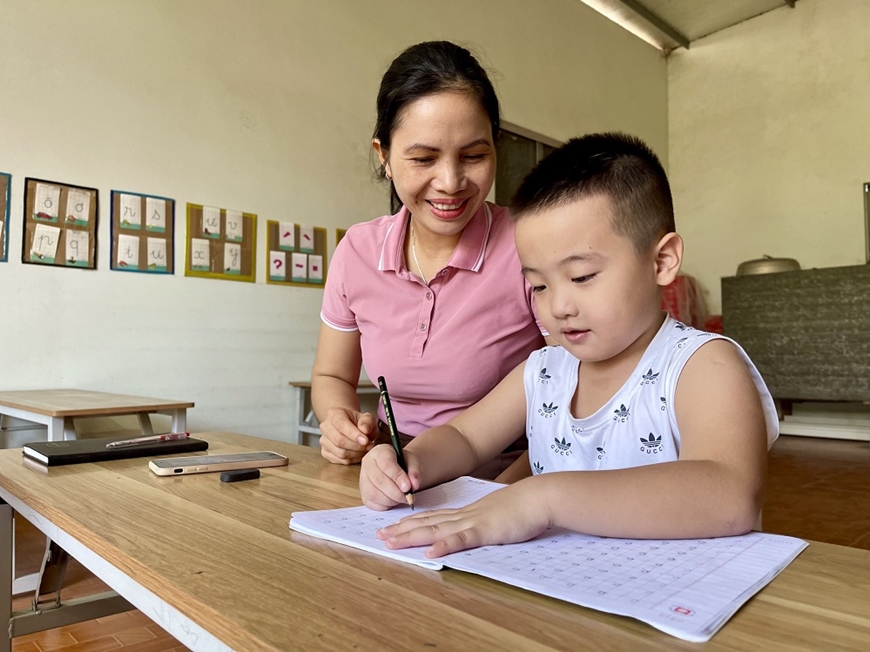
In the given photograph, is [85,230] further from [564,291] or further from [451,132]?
[564,291]

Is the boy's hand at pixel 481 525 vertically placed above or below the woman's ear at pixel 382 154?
below

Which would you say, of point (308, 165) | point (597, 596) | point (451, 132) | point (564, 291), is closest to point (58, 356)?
point (308, 165)

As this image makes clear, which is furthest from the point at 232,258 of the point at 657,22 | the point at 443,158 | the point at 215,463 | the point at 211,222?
the point at 657,22

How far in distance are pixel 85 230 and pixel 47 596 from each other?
2.17 meters

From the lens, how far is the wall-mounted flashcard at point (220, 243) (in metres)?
3.33

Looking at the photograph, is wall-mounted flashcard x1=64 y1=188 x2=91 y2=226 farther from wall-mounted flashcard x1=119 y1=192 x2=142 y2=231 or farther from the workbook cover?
the workbook cover

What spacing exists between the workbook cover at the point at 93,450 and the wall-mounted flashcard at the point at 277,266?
2.63m

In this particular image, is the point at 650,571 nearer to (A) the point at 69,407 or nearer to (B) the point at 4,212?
(A) the point at 69,407

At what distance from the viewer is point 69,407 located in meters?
2.06

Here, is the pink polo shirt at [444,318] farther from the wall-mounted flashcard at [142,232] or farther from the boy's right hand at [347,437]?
the wall-mounted flashcard at [142,232]

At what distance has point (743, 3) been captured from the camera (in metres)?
6.25

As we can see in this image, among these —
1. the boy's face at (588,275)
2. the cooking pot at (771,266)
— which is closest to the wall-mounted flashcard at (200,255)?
the boy's face at (588,275)

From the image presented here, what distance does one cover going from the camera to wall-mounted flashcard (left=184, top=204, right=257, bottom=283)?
10.9 feet

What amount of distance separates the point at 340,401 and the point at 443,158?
499 mm
